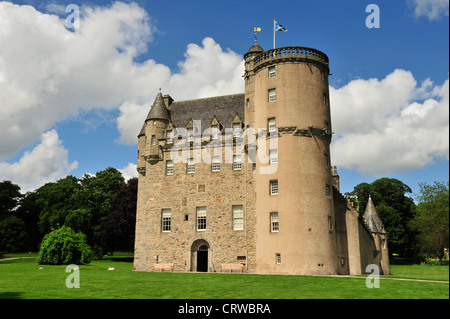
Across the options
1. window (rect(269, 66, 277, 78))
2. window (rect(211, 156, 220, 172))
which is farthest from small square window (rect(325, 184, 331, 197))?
window (rect(269, 66, 277, 78))

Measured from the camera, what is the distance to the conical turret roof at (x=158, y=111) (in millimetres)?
40719

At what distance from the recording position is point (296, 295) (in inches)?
630

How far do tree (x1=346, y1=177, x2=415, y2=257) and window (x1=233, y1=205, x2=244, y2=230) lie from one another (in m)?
40.4

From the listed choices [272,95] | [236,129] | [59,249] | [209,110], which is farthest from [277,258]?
[59,249]

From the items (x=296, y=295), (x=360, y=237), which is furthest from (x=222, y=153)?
(x=296, y=295)

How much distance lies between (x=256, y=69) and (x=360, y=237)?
59.1 ft

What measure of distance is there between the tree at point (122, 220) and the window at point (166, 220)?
49.5ft

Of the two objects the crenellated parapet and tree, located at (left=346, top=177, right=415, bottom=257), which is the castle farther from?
tree, located at (left=346, top=177, right=415, bottom=257)

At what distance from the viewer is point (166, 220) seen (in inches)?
1483

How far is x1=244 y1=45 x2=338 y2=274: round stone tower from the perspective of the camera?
31594mm

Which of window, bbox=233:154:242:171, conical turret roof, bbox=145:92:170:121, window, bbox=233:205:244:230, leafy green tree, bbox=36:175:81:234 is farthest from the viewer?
leafy green tree, bbox=36:175:81:234

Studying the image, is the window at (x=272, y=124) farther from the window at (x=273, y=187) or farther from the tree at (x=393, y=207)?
the tree at (x=393, y=207)

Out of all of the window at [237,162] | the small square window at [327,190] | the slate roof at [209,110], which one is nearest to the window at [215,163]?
the window at [237,162]
